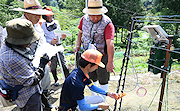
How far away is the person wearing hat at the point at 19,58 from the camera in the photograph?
1596 millimetres

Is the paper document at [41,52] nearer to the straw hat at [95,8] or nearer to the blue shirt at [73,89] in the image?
the blue shirt at [73,89]

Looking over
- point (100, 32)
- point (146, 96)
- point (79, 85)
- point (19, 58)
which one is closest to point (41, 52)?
point (19, 58)

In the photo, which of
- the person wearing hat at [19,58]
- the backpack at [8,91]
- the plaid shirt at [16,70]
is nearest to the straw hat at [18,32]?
the person wearing hat at [19,58]

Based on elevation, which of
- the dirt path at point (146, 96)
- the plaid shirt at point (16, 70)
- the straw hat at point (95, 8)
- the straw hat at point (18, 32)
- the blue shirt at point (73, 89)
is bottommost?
the dirt path at point (146, 96)

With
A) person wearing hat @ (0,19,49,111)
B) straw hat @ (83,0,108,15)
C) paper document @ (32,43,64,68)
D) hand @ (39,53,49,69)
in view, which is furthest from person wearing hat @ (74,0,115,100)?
person wearing hat @ (0,19,49,111)

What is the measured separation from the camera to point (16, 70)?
1643 millimetres

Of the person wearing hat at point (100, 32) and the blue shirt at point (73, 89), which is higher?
the person wearing hat at point (100, 32)

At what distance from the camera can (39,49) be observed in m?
2.18

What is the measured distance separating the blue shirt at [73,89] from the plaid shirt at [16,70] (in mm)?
440

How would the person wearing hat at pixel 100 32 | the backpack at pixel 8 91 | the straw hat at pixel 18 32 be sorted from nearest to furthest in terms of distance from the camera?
the straw hat at pixel 18 32, the backpack at pixel 8 91, the person wearing hat at pixel 100 32

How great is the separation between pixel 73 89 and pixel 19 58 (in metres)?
0.72

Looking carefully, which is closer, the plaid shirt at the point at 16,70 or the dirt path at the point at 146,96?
the plaid shirt at the point at 16,70

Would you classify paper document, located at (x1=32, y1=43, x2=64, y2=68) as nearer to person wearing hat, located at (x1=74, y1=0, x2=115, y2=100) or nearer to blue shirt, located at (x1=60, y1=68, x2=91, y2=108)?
blue shirt, located at (x1=60, y1=68, x2=91, y2=108)

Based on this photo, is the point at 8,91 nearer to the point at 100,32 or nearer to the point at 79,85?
the point at 79,85
